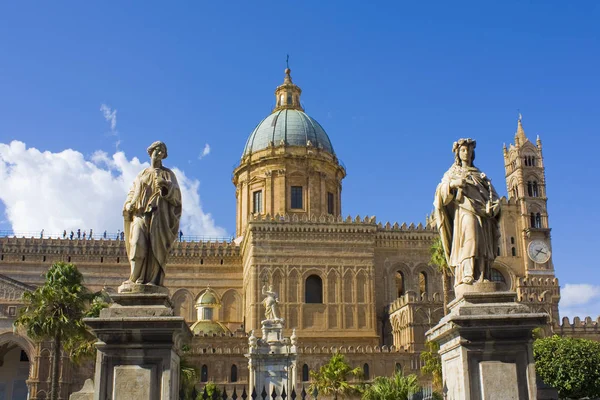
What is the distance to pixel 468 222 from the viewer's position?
27.3ft

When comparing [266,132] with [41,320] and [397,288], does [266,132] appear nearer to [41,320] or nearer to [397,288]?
[397,288]

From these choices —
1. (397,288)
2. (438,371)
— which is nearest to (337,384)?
(438,371)

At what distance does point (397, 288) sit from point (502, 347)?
4377 cm

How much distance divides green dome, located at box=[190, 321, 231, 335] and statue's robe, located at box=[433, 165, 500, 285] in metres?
37.9

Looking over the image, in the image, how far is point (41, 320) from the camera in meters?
27.7

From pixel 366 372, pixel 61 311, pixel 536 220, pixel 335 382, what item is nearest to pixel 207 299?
pixel 366 372

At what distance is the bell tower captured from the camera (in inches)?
2135

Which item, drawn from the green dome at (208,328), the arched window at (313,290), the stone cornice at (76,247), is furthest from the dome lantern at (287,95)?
the green dome at (208,328)

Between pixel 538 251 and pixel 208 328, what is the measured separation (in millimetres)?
26072

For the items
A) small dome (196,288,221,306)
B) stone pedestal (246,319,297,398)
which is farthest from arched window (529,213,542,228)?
stone pedestal (246,319,297,398)

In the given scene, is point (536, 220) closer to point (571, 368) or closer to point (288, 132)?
point (288, 132)

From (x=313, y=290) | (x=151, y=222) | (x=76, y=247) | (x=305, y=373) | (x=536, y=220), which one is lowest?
(x=151, y=222)

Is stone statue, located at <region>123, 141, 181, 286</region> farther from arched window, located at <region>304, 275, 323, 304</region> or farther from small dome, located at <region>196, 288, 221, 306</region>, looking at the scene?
small dome, located at <region>196, 288, 221, 306</region>

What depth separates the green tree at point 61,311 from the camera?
27.6 metres
